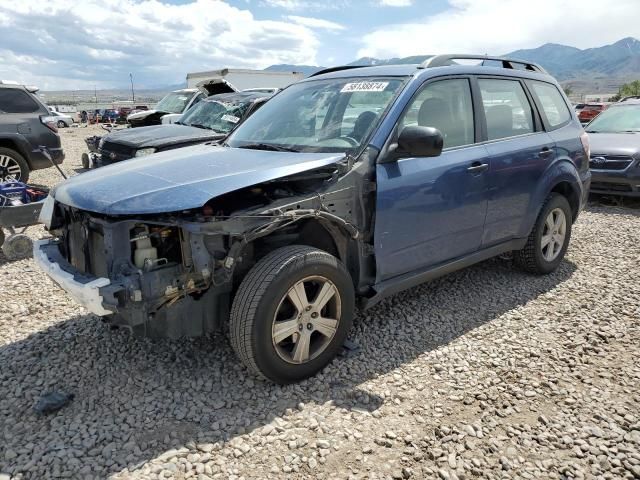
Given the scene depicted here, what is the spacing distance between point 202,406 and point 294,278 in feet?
3.01

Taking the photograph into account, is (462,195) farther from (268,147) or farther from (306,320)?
(306,320)

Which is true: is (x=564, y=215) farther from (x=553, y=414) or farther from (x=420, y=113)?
(x=553, y=414)

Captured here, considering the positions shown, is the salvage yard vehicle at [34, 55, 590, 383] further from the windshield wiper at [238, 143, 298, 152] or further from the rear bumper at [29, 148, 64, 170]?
the rear bumper at [29, 148, 64, 170]

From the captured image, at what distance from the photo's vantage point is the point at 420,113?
368cm

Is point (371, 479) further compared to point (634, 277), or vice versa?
point (634, 277)

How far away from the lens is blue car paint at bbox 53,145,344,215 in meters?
2.67

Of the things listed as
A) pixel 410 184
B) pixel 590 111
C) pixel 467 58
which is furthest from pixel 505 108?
pixel 590 111

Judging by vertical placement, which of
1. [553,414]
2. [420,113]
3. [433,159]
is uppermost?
[420,113]

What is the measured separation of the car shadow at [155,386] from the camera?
2639mm

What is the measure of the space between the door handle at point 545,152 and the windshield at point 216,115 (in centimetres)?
579

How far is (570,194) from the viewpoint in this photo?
5.03 m

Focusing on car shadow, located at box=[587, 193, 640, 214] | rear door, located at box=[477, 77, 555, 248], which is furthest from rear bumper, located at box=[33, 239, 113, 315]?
car shadow, located at box=[587, 193, 640, 214]

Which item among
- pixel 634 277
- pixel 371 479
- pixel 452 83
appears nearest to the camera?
pixel 371 479

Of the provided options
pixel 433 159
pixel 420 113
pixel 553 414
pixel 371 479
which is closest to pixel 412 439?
pixel 371 479
